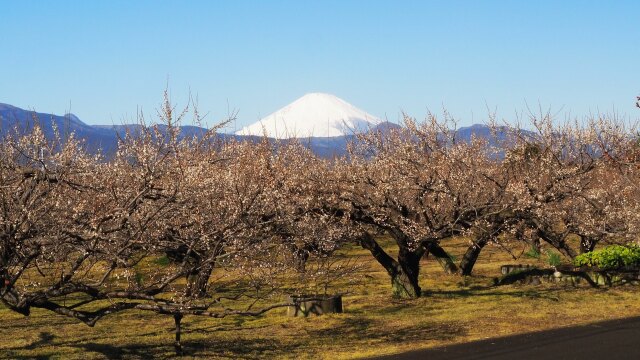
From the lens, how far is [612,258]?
27000 mm

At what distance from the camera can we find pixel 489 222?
2669cm

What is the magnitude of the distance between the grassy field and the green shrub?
45.1 inches

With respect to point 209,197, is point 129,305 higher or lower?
lower

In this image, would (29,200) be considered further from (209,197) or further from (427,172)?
(427,172)

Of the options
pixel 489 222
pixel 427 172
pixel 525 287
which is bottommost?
pixel 525 287

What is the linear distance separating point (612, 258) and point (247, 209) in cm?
1454

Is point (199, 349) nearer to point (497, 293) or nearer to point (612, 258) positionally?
point (497, 293)

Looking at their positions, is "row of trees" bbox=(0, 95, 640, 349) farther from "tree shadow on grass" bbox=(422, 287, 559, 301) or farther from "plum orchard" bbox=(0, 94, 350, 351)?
"tree shadow on grass" bbox=(422, 287, 559, 301)

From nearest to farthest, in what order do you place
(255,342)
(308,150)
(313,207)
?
(255,342) → (313,207) → (308,150)

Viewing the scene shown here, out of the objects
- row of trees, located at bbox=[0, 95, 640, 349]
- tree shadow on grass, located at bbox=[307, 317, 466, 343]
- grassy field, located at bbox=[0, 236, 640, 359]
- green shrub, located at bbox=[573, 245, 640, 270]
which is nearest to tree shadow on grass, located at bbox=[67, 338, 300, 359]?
grassy field, located at bbox=[0, 236, 640, 359]

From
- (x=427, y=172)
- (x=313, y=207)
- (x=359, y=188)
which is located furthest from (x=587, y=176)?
(x=313, y=207)

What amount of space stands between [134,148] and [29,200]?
16.6 ft

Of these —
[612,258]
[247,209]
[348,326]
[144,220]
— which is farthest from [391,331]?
[612,258]

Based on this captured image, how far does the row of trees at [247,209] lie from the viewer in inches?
586
